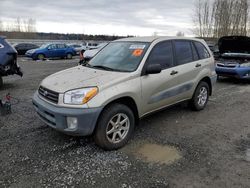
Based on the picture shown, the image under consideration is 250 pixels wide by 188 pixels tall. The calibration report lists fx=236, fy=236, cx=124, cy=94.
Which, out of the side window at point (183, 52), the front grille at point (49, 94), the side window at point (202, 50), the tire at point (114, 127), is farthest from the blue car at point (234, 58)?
the front grille at point (49, 94)

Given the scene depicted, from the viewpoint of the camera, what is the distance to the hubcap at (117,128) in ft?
12.1

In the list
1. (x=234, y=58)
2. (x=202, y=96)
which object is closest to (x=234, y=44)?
(x=234, y=58)

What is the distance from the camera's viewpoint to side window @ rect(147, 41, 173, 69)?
4293 millimetres

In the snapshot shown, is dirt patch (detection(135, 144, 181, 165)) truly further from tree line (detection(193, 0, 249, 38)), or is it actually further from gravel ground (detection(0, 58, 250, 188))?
tree line (detection(193, 0, 249, 38))

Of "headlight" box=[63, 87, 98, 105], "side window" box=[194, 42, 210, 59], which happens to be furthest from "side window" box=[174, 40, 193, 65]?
"headlight" box=[63, 87, 98, 105]

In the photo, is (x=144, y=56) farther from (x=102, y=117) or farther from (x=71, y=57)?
(x=71, y=57)

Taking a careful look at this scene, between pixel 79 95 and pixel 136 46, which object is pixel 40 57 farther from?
pixel 79 95

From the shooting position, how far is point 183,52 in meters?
5.05

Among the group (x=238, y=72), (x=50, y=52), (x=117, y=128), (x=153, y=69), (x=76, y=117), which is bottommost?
(x=117, y=128)

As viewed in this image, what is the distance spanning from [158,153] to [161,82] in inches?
51.8

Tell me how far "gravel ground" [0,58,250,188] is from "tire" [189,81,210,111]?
11.6 inches

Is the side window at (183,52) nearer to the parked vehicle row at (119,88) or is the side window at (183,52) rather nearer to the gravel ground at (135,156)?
the parked vehicle row at (119,88)

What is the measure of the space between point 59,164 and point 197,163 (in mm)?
1974

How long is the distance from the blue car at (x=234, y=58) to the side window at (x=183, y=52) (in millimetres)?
4524
